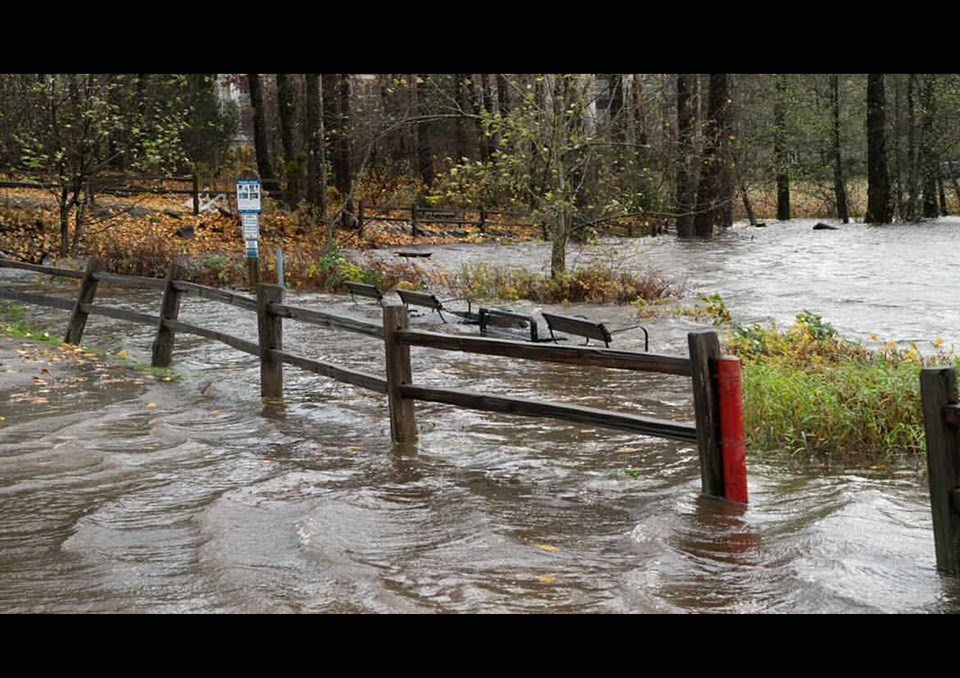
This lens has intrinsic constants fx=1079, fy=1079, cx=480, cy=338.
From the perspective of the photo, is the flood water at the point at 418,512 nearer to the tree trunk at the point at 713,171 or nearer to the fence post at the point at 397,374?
the fence post at the point at 397,374

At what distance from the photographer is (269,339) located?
430 inches

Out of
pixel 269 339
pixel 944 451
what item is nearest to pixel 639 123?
pixel 269 339

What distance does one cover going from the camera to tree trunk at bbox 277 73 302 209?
32.3 m

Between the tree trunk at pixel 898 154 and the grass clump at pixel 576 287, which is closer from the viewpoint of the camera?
the grass clump at pixel 576 287

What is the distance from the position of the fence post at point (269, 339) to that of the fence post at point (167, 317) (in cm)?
231

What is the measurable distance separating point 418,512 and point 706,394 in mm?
1990

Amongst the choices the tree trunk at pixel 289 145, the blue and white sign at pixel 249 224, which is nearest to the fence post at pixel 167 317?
the blue and white sign at pixel 249 224

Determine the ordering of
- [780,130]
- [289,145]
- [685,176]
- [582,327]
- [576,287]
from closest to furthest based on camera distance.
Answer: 1. [582,327]
2. [576,287]
3. [685,176]
4. [289,145]
5. [780,130]

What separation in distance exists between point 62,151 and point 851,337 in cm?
1728

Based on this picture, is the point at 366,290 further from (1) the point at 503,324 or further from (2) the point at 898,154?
(2) the point at 898,154

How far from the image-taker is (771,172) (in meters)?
44.6

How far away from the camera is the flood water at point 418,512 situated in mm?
5324
